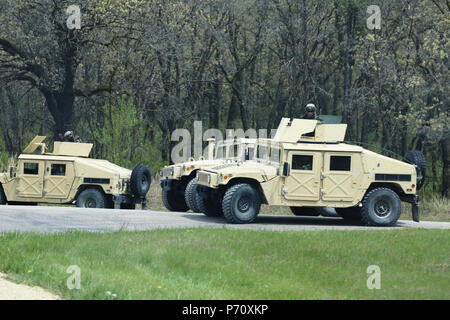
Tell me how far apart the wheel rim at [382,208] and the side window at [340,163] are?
43.4 inches

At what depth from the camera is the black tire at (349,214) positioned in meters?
19.9

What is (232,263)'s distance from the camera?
12.0m

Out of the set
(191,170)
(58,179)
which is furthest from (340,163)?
(58,179)

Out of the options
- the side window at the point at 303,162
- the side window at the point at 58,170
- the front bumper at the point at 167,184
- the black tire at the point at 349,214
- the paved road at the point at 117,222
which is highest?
the side window at the point at 303,162

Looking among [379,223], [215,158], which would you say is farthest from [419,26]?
[379,223]

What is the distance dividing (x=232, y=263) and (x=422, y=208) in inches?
726

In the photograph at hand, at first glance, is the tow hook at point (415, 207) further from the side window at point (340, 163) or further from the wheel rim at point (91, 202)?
the wheel rim at point (91, 202)

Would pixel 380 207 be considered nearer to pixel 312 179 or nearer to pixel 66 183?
pixel 312 179

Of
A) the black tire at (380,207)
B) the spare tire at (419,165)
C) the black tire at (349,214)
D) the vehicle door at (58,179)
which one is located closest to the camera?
Answer: the black tire at (380,207)

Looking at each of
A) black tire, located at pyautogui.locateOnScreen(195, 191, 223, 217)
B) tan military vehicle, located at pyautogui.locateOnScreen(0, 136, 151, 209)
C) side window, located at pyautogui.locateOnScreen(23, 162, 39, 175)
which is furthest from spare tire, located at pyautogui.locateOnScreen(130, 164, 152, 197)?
black tire, located at pyautogui.locateOnScreen(195, 191, 223, 217)

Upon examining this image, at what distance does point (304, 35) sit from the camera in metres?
39.3

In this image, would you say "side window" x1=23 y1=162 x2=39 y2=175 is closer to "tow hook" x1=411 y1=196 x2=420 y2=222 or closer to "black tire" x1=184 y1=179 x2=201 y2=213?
"black tire" x1=184 y1=179 x2=201 y2=213

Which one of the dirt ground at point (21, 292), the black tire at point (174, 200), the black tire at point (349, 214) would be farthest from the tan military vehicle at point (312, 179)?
the dirt ground at point (21, 292)

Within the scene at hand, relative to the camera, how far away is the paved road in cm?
1616
